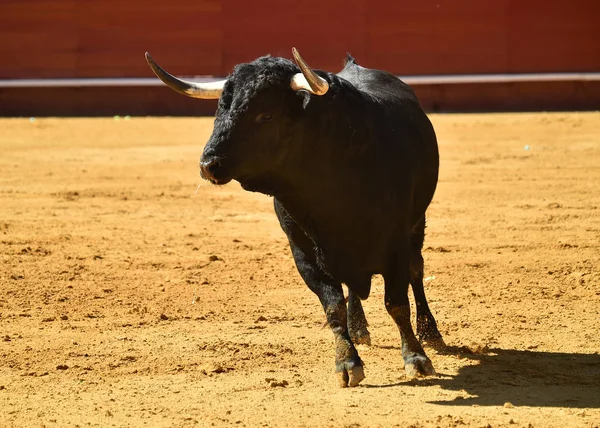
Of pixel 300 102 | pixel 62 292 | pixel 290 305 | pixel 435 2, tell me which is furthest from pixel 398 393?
pixel 435 2

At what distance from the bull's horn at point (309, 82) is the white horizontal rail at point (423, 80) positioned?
32.3ft

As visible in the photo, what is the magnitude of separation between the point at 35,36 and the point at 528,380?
12046 mm

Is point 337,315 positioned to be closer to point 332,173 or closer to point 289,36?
point 332,173

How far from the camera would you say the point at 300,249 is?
448cm

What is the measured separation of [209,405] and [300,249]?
2.73 feet

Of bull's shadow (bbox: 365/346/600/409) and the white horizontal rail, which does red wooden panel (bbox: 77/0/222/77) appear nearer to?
the white horizontal rail

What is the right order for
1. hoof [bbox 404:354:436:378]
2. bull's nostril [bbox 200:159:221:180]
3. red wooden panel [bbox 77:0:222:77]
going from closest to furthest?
bull's nostril [bbox 200:159:221:180] < hoof [bbox 404:354:436:378] < red wooden panel [bbox 77:0:222:77]

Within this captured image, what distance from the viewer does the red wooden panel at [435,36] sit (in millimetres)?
14531

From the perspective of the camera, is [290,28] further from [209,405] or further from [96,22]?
[209,405]

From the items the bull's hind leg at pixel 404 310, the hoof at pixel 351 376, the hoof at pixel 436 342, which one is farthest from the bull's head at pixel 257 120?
the hoof at pixel 436 342

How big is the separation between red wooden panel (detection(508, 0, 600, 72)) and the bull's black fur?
1028 centimetres

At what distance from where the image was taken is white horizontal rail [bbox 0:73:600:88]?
1384 cm

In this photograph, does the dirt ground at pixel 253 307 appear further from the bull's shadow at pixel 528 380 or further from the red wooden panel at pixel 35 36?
the red wooden panel at pixel 35 36

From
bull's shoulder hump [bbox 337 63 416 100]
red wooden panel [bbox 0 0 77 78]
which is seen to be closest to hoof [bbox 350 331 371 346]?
bull's shoulder hump [bbox 337 63 416 100]
